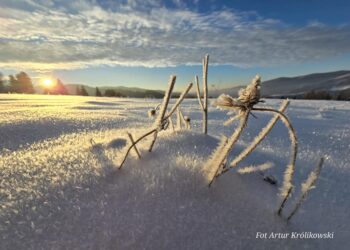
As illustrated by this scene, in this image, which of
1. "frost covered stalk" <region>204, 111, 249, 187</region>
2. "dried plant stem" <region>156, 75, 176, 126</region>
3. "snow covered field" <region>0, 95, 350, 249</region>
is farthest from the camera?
"dried plant stem" <region>156, 75, 176, 126</region>

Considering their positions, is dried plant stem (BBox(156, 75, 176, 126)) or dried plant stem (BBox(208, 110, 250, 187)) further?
dried plant stem (BBox(156, 75, 176, 126))

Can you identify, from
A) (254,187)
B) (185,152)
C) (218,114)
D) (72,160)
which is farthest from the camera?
(218,114)

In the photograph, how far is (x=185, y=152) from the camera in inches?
59.9

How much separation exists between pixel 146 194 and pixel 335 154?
1.75 metres

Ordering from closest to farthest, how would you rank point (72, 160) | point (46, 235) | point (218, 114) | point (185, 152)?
point (46, 235) < point (72, 160) < point (185, 152) < point (218, 114)

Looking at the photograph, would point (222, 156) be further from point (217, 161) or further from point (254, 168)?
point (254, 168)

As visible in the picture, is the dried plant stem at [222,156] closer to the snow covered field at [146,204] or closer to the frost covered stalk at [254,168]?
the snow covered field at [146,204]

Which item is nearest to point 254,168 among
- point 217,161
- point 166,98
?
point 217,161

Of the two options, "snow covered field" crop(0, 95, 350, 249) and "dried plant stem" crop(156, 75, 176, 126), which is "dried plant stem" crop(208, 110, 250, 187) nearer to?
"snow covered field" crop(0, 95, 350, 249)

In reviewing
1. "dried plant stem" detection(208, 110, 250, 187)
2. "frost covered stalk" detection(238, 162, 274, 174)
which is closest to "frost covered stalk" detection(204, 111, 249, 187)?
"dried plant stem" detection(208, 110, 250, 187)

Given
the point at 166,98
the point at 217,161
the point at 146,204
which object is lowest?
the point at 146,204

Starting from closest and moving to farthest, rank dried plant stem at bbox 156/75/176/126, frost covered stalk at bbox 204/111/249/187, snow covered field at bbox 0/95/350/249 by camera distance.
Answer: snow covered field at bbox 0/95/350/249 < frost covered stalk at bbox 204/111/249/187 < dried plant stem at bbox 156/75/176/126

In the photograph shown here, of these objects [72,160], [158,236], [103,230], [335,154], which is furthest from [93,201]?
[335,154]

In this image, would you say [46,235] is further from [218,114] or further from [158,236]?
[218,114]
